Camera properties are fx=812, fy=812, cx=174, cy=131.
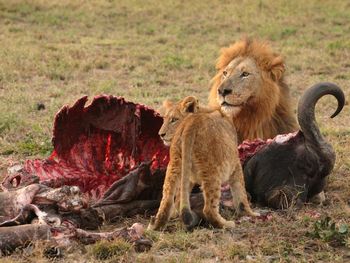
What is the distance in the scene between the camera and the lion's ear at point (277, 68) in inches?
247

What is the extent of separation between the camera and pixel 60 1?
17.4 metres

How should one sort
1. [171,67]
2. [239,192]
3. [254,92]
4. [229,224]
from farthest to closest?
[171,67] < [254,92] < [239,192] < [229,224]

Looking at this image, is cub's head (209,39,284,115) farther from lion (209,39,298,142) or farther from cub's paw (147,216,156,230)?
cub's paw (147,216,156,230)

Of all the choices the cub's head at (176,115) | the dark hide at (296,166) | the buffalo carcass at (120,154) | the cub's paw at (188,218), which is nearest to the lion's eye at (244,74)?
the buffalo carcass at (120,154)

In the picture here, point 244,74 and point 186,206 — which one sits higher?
point 244,74

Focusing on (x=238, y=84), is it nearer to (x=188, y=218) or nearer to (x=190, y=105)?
(x=190, y=105)

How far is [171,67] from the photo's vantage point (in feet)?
39.5

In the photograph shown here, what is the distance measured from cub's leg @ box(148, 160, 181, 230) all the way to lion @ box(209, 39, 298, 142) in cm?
150

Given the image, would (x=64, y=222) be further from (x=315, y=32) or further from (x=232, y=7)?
(x=232, y=7)

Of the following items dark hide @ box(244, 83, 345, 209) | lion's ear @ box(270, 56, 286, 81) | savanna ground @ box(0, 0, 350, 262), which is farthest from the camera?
lion's ear @ box(270, 56, 286, 81)

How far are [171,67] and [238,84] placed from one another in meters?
6.06

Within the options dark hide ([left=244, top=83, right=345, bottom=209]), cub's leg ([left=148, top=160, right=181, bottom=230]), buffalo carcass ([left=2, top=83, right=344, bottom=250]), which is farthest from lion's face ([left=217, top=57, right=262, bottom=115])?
cub's leg ([left=148, top=160, right=181, bottom=230])

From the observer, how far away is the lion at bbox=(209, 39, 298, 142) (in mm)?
6059

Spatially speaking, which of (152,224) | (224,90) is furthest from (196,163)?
(224,90)
